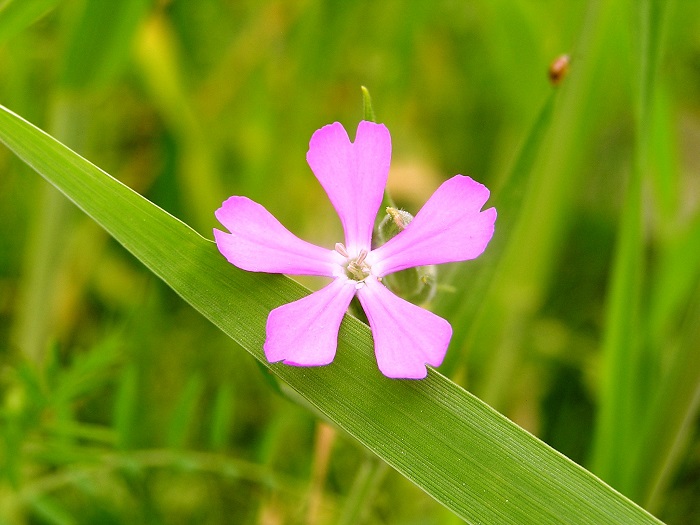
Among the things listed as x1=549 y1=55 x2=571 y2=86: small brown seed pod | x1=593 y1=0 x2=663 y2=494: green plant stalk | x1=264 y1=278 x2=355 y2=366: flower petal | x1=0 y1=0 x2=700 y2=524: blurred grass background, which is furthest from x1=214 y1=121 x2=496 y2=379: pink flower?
x1=593 y1=0 x2=663 y2=494: green plant stalk

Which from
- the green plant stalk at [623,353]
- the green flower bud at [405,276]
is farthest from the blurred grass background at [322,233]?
the green flower bud at [405,276]

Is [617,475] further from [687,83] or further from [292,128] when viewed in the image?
[687,83]

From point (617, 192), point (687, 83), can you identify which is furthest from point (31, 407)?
point (687, 83)

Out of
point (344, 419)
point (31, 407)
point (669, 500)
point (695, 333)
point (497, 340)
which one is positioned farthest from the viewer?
point (497, 340)

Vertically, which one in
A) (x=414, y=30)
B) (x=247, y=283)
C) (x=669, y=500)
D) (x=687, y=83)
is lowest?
(x=247, y=283)

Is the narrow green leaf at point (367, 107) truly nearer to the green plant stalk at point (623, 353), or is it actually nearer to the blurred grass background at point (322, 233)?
the blurred grass background at point (322, 233)

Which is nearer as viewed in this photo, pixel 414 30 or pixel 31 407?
pixel 31 407
